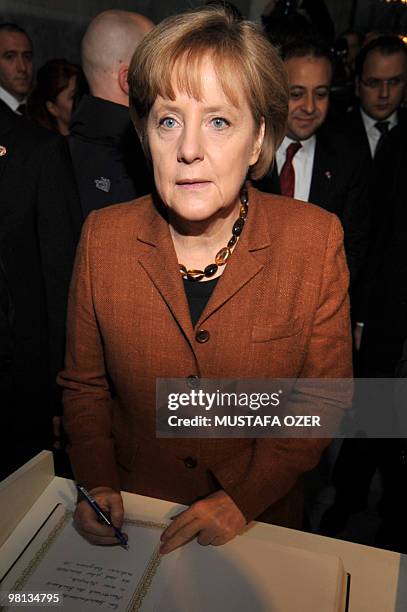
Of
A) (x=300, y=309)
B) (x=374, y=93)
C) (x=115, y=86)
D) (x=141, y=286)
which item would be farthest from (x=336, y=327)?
(x=374, y=93)

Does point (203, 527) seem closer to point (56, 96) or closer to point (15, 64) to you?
point (56, 96)

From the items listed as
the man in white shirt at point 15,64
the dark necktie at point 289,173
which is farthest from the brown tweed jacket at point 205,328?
the man in white shirt at point 15,64

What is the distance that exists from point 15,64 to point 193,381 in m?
4.00

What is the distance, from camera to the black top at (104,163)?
237cm

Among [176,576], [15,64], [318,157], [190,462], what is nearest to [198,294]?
[190,462]

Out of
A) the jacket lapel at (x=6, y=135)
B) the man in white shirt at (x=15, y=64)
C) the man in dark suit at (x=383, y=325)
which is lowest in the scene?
the man in dark suit at (x=383, y=325)

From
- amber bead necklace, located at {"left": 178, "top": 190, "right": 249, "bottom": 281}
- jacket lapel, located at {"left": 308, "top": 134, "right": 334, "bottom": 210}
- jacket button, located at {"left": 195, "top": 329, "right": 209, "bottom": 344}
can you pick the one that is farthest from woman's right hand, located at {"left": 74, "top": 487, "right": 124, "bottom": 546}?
jacket lapel, located at {"left": 308, "top": 134, "right": 334, "bottom": 210}

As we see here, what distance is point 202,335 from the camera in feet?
4.71

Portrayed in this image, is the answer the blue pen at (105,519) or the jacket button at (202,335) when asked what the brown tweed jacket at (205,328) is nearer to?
the jacket button at (202,335)

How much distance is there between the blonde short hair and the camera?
4.28ft

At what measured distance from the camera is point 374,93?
3.99 m

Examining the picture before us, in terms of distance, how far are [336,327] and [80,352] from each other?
0.69 m

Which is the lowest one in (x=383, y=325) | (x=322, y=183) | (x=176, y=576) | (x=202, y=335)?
(x=383, y=325)

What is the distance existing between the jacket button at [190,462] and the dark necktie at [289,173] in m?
1.97
